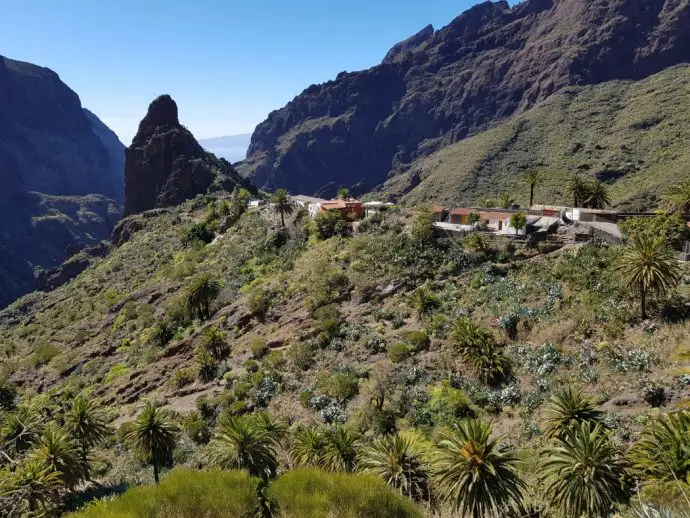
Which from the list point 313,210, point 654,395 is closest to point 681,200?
point 654,395

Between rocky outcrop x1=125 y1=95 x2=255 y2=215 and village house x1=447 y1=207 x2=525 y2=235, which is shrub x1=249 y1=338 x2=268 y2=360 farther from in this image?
rocky outcrop x1=125 y1=95 x2=255 y2=215

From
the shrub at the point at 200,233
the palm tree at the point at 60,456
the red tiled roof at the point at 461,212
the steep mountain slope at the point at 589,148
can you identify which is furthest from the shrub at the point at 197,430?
the steep mountain slope at the point at 589,148

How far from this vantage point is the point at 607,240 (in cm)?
3856

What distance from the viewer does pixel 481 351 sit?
3041 centimetres

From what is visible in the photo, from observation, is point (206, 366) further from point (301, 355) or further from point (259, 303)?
point (301, 355)

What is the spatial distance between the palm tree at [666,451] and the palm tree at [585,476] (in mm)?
778

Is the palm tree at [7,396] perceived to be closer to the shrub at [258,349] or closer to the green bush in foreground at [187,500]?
the shrub at [258,349]

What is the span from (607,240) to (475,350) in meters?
17.0

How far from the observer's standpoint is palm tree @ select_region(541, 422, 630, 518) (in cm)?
1731

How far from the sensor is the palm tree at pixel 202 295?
2108 inches

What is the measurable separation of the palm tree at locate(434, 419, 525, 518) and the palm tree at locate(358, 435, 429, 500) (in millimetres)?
1801

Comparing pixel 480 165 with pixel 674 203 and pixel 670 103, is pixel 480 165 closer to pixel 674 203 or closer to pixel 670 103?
pixel 670 103

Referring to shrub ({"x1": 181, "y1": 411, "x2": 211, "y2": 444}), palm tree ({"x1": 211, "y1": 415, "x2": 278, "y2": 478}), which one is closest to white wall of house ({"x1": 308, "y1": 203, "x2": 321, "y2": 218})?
shrub ({"x1": 181, "y1": 411, "x2": 211, "y2": 444})

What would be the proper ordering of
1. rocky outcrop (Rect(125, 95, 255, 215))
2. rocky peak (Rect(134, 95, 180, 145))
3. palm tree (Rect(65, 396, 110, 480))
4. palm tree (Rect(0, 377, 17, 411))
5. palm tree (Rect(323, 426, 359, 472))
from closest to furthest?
palm tree (Rect(323, 426, 359, 472)), palm tree (Rect(65, 396, 110, 480)), palm tree (Rect(0, 377, 17, 411)), rocky outcrop (Rect(125, 95, 255, 215)), rocky peak (Rect(134, 95, 180, 145))
